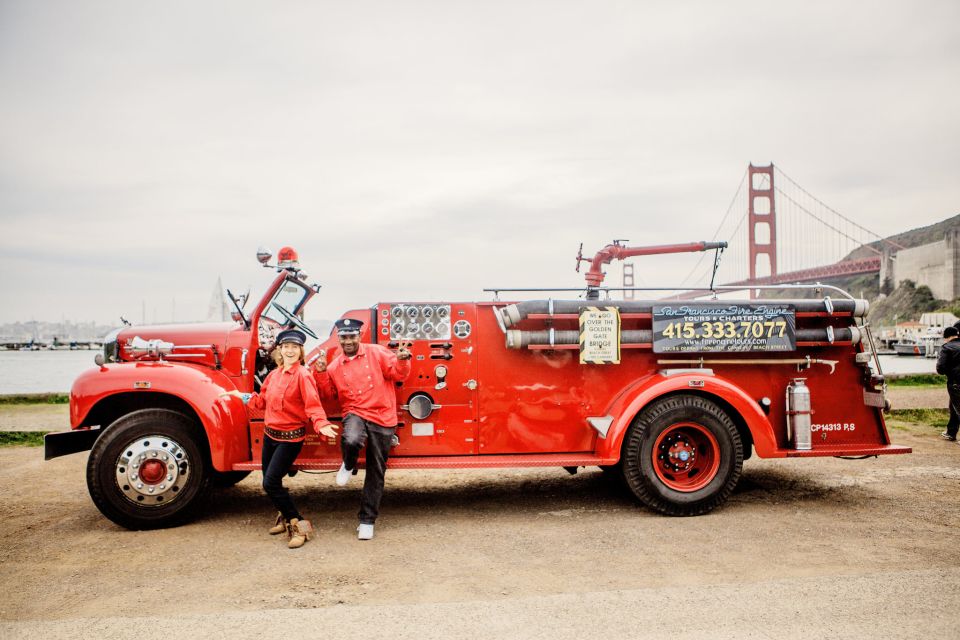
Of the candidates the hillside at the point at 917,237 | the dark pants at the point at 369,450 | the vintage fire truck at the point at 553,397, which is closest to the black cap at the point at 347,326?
the vintage fire truck at the point at 553,397

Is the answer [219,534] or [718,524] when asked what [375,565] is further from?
[718,524]

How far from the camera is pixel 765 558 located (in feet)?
14.6

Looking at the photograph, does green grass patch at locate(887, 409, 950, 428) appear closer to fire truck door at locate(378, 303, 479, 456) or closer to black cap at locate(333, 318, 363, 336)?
fire truck door at locate(378, 303, 479, 456)

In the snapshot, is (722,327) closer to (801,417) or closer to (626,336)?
(626,336)

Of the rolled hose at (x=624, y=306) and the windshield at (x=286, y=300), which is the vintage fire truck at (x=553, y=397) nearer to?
the rolled hose at (x=624, y=306)

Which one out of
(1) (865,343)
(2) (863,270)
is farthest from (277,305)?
(2) (863,270)

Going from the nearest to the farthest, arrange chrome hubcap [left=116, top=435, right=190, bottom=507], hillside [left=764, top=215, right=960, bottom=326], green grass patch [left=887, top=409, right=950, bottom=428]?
chrome hubcap [left=116, top=435, right=190, bottom=507], green grass patch [left=887, top=409, right=950, bottom=428], hillside [left=764, top=215, right=960, bottom=326]

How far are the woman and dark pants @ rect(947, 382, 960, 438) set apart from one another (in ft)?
27.1

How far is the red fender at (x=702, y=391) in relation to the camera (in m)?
5.43

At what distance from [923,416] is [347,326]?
10.5 metres

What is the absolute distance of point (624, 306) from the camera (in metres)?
5.60

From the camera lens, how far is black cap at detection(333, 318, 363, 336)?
5180 mm

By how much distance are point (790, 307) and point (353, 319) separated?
3.68 m

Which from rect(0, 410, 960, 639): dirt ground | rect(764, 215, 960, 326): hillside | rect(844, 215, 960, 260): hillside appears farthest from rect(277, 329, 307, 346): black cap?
rect(844, 215, 960, 260): hillside
